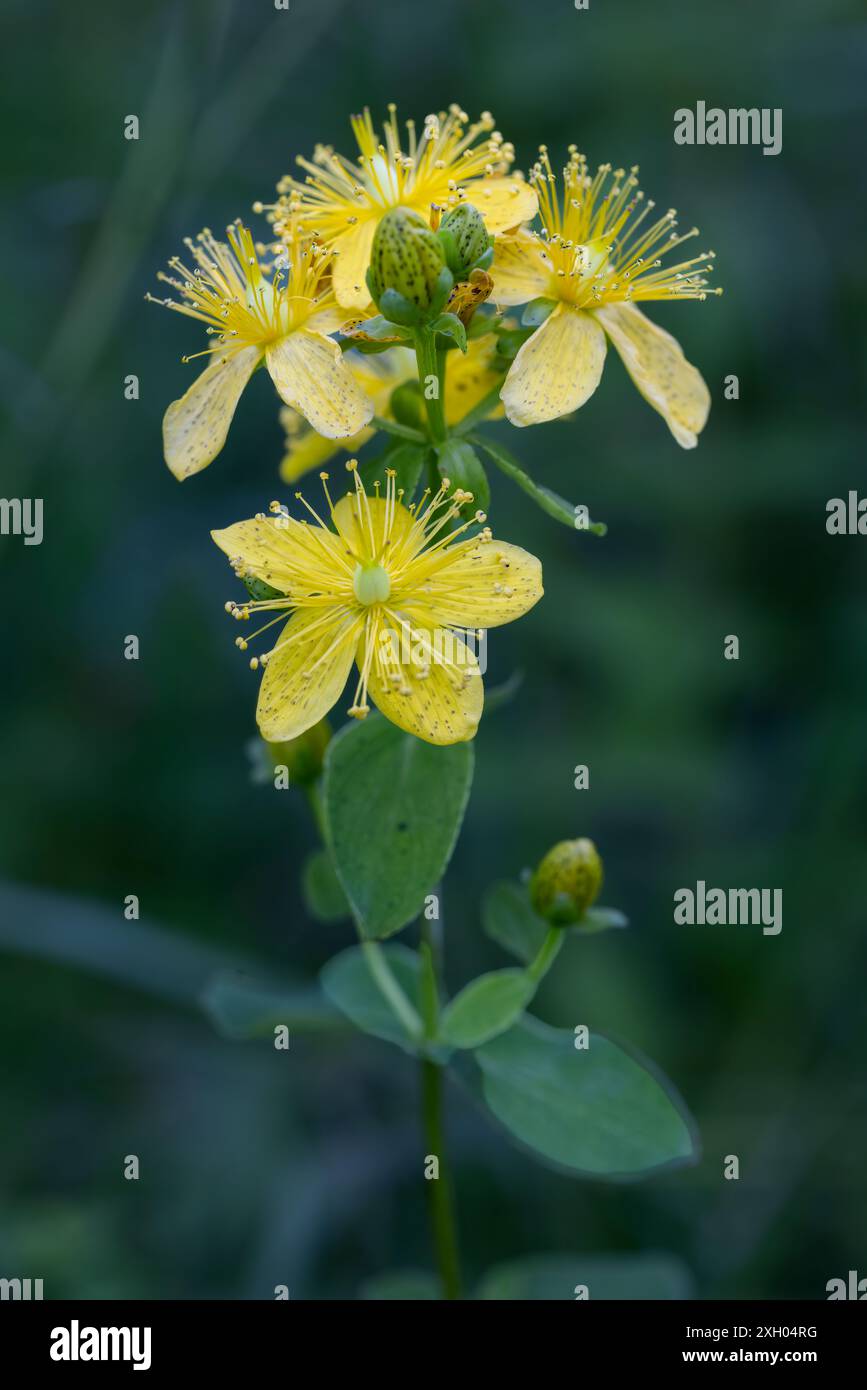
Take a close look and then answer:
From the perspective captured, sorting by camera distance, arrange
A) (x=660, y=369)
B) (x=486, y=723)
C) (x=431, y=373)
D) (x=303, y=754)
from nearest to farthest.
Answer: (x=431, y=373) → (x=660, y=369) → (x=303, y=754) → (x=486, y=723)

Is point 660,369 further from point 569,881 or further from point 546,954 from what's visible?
point 546,954

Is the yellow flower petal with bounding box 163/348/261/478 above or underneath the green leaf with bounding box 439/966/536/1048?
above

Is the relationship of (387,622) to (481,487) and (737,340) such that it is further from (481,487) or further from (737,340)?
(737,340)

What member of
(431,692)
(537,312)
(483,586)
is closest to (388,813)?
(431,692)

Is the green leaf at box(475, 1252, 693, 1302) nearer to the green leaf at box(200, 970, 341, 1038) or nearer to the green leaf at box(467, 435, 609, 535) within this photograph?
Answer: the green leaf at box(200, 970, 341, 1038)

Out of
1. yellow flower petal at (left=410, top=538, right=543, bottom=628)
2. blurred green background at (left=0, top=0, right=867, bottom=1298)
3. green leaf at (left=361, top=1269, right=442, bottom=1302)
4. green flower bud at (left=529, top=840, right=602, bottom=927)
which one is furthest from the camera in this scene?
blurred green background at (left=0, top=0, right=867, bottom=1298)

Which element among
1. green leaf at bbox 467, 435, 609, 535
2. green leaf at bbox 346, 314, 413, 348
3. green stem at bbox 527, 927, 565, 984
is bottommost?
green stem at bbox 527, 927, 565, 984

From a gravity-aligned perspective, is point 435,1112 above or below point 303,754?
below

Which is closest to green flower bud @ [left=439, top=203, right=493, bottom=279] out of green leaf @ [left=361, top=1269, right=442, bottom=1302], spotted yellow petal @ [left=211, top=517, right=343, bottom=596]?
spotted yellow petal @ [left=211, top=517, right=343, bottom=596]

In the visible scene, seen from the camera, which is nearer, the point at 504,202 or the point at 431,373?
the point at 431,373
